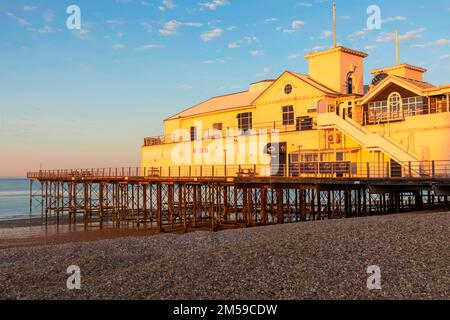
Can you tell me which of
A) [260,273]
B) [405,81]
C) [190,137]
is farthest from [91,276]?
[190,137]

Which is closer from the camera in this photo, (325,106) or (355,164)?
(355,164)

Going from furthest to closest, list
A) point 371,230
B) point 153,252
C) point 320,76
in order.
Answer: point 320,76 < point 153,252 < point 371,230

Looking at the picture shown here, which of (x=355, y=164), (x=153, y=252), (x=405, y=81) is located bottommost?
(x=153, y=252)

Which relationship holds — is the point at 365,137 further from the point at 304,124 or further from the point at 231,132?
the point at 231,132

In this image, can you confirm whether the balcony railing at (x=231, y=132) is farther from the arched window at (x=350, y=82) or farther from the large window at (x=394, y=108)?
the arched window at (x=350, y=82)

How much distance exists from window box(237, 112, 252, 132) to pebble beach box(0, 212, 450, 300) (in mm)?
24517

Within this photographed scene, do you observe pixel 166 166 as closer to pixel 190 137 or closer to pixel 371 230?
pixel 190 137

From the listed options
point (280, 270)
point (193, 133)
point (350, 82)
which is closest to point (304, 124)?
point (350, 82)

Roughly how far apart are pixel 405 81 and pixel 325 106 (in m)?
6.54

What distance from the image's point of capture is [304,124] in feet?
118

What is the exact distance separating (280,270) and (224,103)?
36138 millimetres

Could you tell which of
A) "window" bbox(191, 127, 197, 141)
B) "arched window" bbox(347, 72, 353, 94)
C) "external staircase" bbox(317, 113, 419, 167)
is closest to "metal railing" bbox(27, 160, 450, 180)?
"external staircase" bbox(317, 113, 419, 167)

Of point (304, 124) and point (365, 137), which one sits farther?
point (304, 124)

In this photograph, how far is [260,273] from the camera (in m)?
11.5
